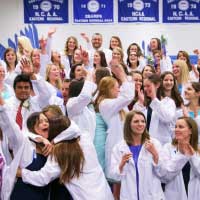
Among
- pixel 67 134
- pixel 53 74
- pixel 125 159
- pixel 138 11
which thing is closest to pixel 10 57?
pixel 53 74

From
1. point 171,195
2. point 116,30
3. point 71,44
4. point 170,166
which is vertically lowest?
point 171,195

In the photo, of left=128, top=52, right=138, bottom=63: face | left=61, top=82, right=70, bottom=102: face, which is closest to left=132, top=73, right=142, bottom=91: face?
left=61, top=82, right=70, bottom=102: face

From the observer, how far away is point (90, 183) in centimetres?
339

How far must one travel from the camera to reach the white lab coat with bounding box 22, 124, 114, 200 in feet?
10.8

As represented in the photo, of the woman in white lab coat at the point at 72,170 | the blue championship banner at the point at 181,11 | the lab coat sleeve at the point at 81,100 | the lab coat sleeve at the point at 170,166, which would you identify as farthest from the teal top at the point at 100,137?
the blue championship banner at the point at 181,11

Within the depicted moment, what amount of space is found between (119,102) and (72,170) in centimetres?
147

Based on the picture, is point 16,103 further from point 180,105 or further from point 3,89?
point 180,105

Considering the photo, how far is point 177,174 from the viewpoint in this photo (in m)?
3.86

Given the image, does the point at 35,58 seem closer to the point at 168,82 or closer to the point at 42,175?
the point at 168,82

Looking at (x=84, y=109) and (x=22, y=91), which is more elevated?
(x=22, y=91)

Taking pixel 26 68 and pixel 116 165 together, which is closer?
pixel 116 165

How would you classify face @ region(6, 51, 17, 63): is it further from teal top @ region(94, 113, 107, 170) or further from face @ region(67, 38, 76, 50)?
teal top @ region(94, 113, 107, 170)

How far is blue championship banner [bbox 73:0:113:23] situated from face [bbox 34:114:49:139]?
8.25 metres

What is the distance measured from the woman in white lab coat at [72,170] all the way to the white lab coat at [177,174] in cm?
65
